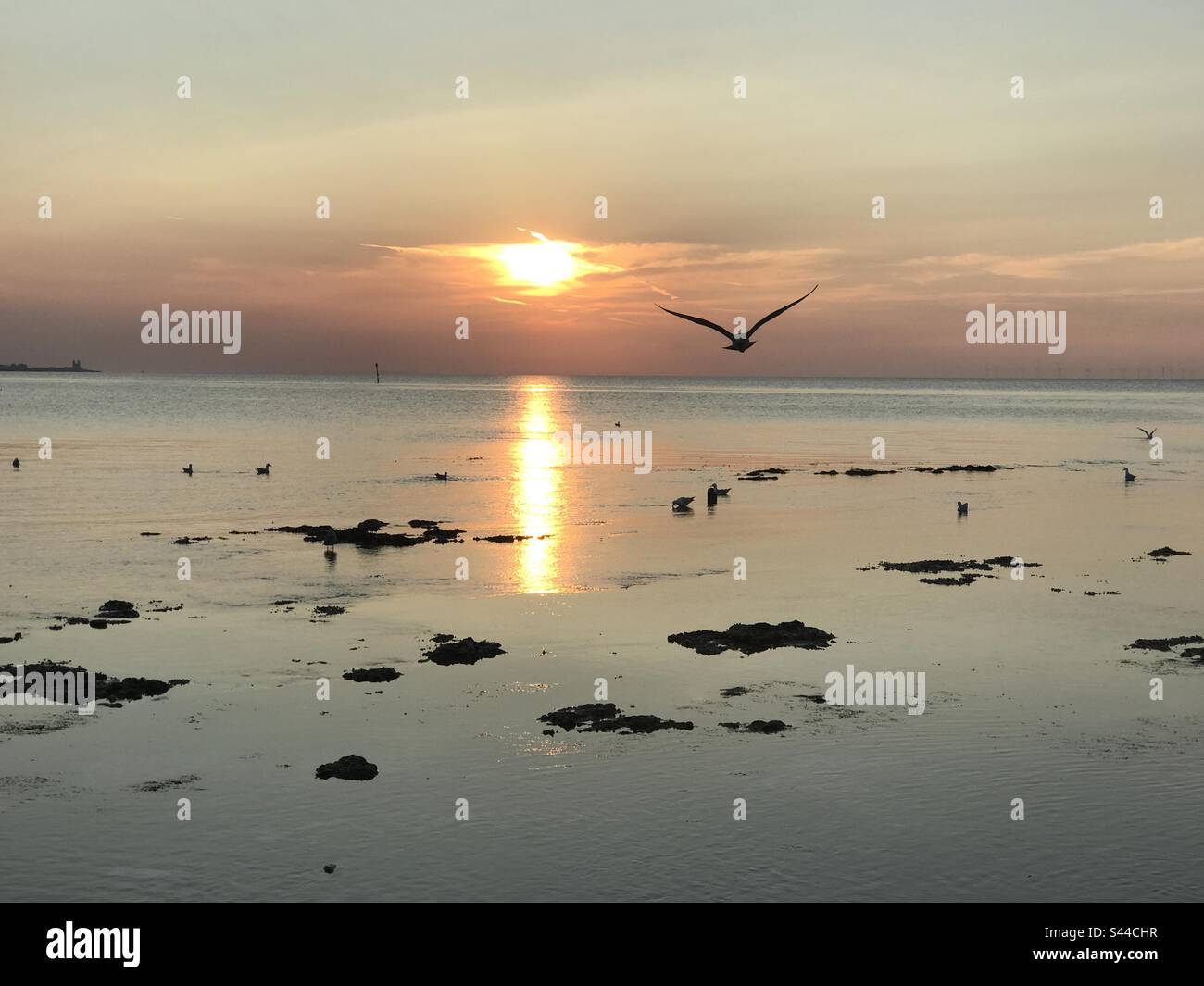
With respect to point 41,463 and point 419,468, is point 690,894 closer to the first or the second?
point 419,468

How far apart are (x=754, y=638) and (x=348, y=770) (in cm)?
1156

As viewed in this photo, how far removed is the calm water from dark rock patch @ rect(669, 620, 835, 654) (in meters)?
0.61

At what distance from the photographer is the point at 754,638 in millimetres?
26812

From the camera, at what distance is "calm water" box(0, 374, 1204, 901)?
15.4 metres

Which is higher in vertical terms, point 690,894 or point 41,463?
point 41,463

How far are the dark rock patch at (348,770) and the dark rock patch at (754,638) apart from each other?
9.72 metres

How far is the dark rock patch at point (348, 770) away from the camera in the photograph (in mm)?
18188

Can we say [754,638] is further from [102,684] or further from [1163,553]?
[1163,553]

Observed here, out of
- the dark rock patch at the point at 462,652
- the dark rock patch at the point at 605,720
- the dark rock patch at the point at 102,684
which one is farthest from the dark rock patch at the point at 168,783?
the dark rock patch at the point at 462,652

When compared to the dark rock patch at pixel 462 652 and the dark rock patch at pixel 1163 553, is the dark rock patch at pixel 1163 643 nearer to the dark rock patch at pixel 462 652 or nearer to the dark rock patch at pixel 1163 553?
the dark rock patch at pixel 1163 553

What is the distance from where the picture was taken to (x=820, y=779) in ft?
60.0

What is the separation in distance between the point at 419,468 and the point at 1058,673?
6035 centimetres
